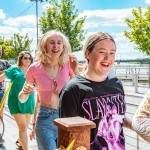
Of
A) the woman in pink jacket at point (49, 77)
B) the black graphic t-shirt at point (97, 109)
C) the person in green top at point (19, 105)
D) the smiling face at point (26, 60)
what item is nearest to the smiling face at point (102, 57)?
the black graphic t-shirt at point (97, 109)

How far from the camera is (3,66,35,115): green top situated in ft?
16.0

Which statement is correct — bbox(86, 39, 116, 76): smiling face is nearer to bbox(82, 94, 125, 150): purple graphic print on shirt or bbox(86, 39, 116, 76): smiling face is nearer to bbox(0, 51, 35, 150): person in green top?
bbox(82, 94, 125, 150): purple graphic print on shirt

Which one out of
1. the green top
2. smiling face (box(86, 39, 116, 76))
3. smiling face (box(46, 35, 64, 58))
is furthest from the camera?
the green top

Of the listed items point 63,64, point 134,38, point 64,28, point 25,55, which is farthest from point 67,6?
point 63,64

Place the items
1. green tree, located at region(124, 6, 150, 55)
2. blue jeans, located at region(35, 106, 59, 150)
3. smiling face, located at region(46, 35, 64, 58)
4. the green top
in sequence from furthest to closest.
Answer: green tree, located at region(124, 6, 150, 55) < the green top < smiling face, located at region(46, 35, 64, 58) < blue jeans, located at region(35, 106, 59, 150)

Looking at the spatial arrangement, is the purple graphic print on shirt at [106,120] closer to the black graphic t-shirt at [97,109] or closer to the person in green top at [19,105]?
the black graphic t-shirt at [97,109]

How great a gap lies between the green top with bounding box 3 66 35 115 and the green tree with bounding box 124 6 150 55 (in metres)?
20.0

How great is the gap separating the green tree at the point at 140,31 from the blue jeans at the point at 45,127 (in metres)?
21.9

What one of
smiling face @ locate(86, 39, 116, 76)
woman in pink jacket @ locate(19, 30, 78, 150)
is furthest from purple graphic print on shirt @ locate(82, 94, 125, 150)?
woman in pink jacket @ locate(19, 30, 78, 150)

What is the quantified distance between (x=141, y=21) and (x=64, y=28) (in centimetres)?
900

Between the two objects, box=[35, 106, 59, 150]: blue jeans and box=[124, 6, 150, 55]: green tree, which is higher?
Result: box=[124, 6, 150, 55]: green tree

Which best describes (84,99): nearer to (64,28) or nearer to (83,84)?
(83,84)

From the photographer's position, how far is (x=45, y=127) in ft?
9.75

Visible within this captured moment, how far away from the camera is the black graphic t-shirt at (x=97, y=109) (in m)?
1.92
